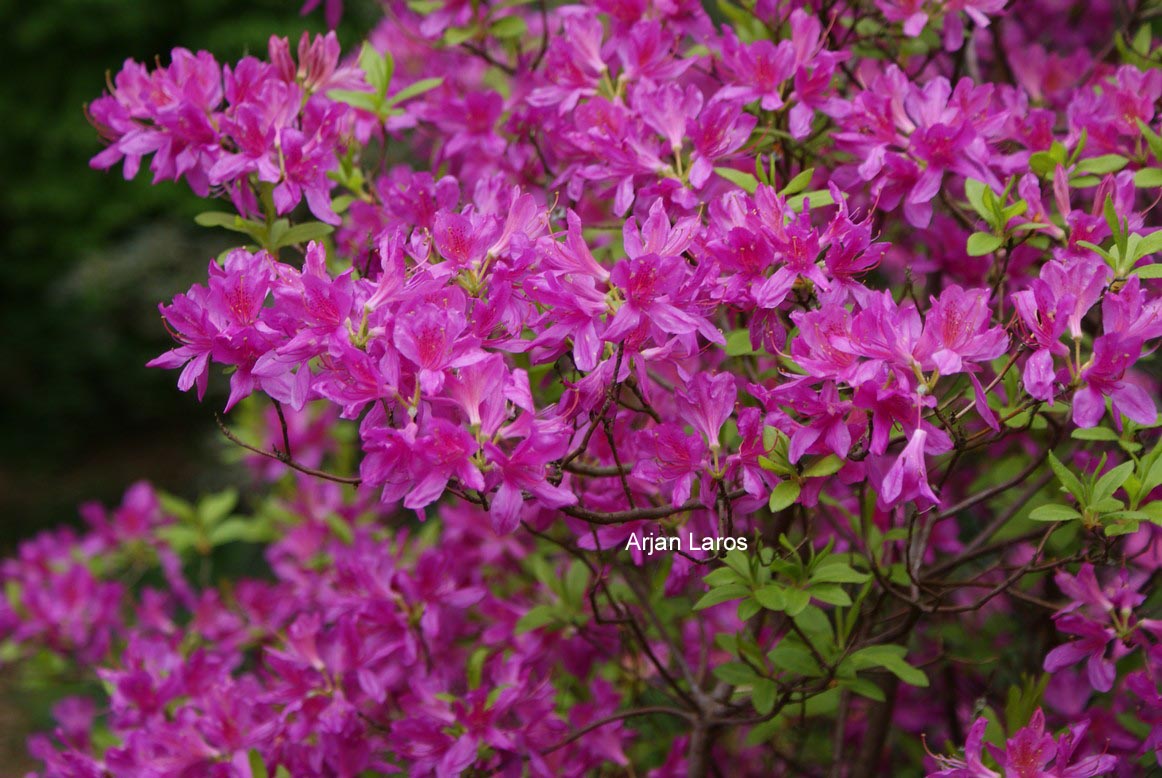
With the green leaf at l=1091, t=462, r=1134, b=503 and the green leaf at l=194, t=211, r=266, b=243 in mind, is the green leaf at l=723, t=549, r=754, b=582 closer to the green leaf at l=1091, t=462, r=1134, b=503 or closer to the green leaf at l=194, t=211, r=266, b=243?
the green leaf at l=1091, t=462, r=1134, b=503

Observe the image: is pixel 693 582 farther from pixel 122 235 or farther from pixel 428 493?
pixel 122 235

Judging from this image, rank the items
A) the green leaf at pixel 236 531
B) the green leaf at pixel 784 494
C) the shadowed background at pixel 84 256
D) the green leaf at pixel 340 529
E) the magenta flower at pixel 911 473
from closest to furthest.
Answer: the magenta flower at pixel 911 473 → the green leaf at pixel 784 494 → the green leaf at pixel 340 529 → the green leaf at pixel 236 531 → the shadowed background at pixel 84 256

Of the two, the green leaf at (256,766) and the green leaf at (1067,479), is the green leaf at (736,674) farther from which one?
the green leaf at (256,766)

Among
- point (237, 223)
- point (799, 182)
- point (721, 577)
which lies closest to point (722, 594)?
point (721, 577)

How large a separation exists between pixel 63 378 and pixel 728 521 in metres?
6.25

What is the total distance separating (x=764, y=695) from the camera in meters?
1.65

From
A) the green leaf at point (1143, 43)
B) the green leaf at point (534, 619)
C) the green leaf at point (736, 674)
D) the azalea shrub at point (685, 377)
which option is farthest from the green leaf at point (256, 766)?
the green leaf at point (1143, 43)

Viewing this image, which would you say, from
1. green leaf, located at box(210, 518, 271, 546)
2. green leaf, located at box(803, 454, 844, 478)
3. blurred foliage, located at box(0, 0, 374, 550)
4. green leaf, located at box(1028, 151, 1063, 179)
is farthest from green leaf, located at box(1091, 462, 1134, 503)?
blurred foliage, located at box(0, 0, 374, 550)

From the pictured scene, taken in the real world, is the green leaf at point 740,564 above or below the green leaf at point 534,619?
above

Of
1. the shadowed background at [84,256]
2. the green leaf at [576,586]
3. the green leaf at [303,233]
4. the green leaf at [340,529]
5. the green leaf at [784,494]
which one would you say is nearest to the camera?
the green leaf at [784,494]

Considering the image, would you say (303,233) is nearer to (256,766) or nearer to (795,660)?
(256,766)

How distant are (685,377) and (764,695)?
51 centimetres

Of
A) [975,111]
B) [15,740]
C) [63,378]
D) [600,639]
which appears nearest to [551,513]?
[600,639]

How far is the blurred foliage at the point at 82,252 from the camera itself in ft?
20.5
